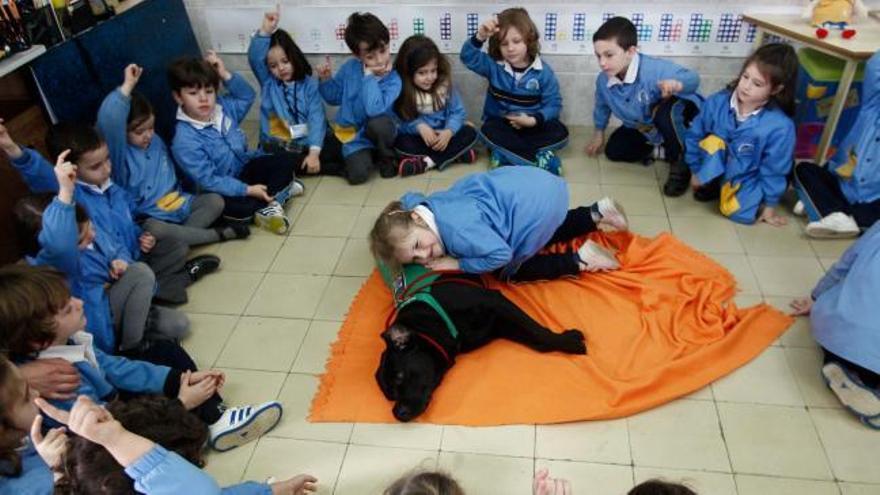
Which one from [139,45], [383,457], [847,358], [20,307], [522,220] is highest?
[139,45]

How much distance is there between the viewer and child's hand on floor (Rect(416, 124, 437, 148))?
10.5ft

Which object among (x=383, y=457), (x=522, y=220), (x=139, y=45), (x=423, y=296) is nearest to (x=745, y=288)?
(x=522, y=220)

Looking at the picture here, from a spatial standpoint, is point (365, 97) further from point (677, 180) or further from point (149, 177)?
point (677, 180)

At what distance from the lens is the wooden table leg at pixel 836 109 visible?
2.55 meters

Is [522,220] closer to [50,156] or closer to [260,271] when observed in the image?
[260,271]

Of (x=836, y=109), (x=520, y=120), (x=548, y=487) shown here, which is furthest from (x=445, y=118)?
(x=548, y=487)

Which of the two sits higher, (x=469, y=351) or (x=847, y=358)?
(x=847, y=358)

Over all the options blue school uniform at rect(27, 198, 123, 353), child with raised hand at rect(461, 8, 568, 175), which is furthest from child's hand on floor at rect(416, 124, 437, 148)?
blue school uniform at rect(27, 198, 123, 353)

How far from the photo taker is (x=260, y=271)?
2.65 metres

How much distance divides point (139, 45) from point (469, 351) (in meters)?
2.32

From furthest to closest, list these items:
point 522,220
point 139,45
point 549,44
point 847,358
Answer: point 549,44 → point 139,45 → point 522,220 → point 847,358

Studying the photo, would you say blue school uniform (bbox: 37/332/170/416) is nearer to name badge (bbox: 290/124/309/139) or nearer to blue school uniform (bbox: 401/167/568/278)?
blue school uniform (bbox: 401/167/568/278)

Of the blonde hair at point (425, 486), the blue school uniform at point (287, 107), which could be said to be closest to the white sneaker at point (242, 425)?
the blonde hair at point (425, 486)

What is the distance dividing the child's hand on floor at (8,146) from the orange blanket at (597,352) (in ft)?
4.31
